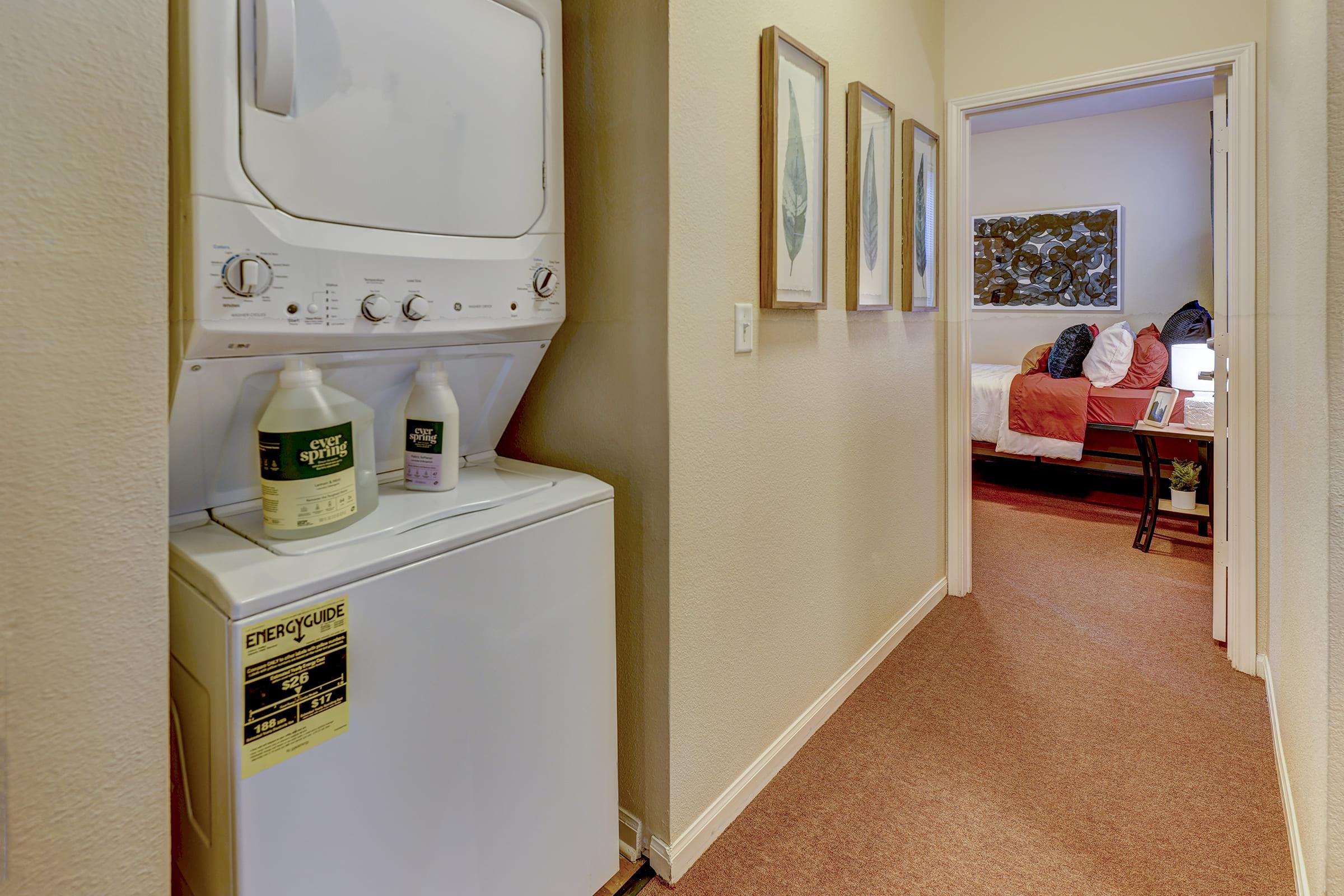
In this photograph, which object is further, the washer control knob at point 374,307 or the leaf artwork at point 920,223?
the leaf artwork at point 920,223

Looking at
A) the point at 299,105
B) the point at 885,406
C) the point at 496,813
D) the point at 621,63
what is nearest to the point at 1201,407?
the point at 885,406

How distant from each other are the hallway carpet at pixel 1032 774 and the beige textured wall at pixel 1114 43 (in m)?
0.46

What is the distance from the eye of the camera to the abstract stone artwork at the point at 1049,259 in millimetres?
5445

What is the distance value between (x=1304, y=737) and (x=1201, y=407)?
2.60 m

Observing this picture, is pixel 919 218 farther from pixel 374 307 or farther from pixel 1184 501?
pixel 1184 501

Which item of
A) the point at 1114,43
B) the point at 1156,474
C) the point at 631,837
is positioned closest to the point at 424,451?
the point at 631,837

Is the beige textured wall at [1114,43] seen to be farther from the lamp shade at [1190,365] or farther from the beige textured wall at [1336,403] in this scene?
the lamp shade at [1190,365]

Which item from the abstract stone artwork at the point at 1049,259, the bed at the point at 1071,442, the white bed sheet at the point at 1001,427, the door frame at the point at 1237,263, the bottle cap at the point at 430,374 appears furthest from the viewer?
the abstract stone artwork at the point at 1049,259

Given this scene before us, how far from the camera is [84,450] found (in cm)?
74

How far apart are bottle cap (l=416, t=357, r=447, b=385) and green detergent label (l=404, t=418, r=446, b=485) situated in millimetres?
67

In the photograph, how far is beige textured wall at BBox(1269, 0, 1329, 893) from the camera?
116cm

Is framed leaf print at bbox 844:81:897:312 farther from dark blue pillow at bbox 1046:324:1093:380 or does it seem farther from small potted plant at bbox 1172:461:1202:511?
dark blue pillow at bbox 1046:324:1093:380

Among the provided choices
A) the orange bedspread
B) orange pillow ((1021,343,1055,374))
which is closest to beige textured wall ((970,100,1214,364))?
orange pillow ((1021,343,1055,374))

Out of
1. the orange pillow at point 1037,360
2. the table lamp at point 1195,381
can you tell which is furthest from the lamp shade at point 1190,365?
the orange pillow at point 1037,360
